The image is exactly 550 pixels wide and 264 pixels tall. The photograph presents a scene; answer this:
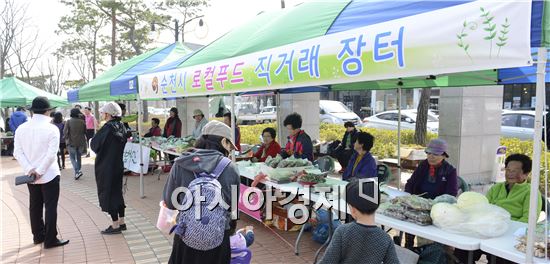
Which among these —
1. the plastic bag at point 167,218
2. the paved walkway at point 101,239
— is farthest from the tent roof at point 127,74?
the plastic bag at point 167,218

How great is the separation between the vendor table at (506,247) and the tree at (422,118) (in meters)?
8.50

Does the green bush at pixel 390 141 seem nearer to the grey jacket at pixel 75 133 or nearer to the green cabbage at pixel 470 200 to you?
the grey jacket at pixel 75 133

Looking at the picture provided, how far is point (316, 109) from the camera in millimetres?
10648

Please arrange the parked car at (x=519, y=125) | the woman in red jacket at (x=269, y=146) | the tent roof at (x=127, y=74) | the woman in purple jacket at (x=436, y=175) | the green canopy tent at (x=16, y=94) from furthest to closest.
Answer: the green canopy tent at (x=16, y=94) → the parked car at (x=519, y=125) → the tent roof at (x=127, y=74) → the woman in red jacket at (x=269, y=146) → the woman in purple jacket at (x=436, y=175)

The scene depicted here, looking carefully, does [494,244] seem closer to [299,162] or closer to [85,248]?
[299,162]

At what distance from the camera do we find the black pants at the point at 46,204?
14.5 feet

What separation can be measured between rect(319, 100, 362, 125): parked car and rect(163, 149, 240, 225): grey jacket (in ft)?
60.8

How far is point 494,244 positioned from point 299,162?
2.58 meters

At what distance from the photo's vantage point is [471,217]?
2.73 meters

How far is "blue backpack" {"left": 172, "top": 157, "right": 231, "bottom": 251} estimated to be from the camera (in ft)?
7.30

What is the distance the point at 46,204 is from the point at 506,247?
455 centimetres

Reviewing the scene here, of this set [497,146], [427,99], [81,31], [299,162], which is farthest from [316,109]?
[81,31]

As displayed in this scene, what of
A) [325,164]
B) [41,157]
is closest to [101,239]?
[41,157]

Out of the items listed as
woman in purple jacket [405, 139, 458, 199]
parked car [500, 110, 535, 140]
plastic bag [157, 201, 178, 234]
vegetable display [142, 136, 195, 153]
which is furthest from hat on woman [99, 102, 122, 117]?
parked car [500, 110, 535, 140]
